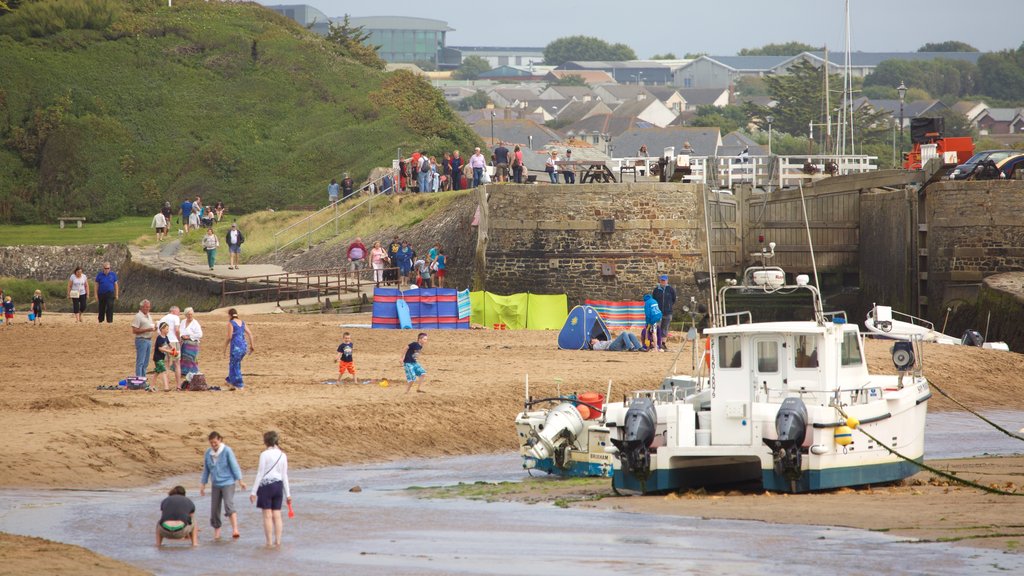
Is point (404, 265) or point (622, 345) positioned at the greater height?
point (404, 265)

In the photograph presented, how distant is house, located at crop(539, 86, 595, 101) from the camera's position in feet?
586

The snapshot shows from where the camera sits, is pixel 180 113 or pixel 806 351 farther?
pixel 180 113

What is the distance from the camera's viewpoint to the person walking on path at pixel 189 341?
21219 millimetres

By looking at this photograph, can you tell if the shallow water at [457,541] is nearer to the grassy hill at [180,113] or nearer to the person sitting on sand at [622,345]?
the person sitting on sand at [622,345]

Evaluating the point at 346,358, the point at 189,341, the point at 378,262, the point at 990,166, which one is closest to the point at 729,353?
the point at 346,358

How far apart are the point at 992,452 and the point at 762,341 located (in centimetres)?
520

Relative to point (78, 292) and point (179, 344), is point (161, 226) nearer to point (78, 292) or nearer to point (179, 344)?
point (78, 292)

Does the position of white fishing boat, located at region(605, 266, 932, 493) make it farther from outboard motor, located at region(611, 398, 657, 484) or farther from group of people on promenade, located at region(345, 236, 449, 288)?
group of people on promenade, located at region(345, 236, 449, 288)

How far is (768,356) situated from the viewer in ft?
58.2

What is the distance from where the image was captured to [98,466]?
17859mm

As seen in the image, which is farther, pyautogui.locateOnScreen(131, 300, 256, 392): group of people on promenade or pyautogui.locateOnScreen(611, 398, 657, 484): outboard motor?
pyautogui.locateOnScreen(131, 300, 256, 392): group of people on promenade

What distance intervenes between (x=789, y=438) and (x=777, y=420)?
0.23m

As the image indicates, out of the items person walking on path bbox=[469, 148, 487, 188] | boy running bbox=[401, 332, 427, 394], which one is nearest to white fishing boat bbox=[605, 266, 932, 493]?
boy running bbox=[401, 332, 427, 394]

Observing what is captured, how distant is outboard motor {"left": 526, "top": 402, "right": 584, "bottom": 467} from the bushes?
179 ft
